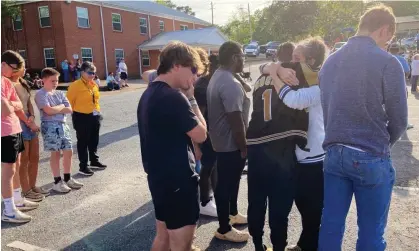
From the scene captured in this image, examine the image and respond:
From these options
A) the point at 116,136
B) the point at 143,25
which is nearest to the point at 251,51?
the point at 143,25

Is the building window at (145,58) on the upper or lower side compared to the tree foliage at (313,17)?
lower

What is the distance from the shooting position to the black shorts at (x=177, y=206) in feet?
7.42

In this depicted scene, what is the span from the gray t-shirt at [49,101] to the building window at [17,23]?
24.7 metres

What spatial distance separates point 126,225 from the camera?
3.96 m

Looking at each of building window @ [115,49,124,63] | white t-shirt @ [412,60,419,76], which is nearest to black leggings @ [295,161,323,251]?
white t-shirt @ [412,60,419,76]

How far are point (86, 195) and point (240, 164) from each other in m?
2.59

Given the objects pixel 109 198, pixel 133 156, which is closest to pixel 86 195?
pixel 109 198

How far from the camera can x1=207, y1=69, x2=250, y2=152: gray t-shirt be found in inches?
126

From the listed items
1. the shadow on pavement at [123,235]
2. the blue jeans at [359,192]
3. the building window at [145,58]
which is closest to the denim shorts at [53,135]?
the shadow on pavement at [123,235]

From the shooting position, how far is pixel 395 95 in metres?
2.12

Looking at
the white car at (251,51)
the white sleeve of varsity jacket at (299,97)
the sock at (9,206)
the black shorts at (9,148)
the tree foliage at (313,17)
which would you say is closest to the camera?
the white sleeve of varsity jacket at (299,97)

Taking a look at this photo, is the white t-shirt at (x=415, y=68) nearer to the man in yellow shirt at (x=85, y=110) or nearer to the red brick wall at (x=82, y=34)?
the man in yellow shirt at (x=85, y=110)

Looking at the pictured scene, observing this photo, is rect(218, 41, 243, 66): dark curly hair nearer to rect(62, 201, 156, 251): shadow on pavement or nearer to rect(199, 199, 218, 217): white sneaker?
rect(199, 199, 218, 217): white sneaker

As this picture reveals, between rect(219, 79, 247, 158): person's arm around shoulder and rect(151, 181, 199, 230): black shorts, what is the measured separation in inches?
39.5
